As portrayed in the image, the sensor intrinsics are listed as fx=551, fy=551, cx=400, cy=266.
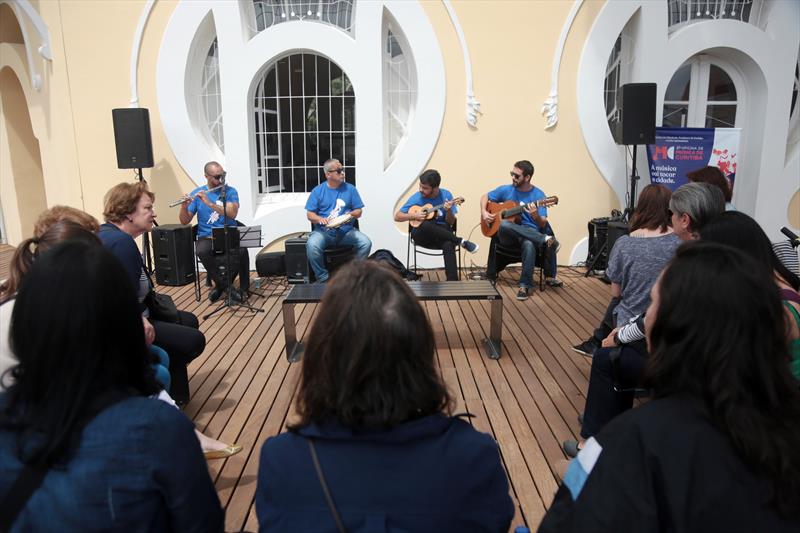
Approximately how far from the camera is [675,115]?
6.36 metres

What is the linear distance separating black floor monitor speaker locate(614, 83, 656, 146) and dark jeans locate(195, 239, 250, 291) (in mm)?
3953

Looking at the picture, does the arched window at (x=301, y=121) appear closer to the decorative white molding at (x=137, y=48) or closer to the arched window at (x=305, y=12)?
the arched window at (x=305, y=12)

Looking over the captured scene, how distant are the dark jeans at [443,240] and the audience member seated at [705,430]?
168 inches

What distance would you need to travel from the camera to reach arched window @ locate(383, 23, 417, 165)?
239 inches

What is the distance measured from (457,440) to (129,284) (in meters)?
0.72

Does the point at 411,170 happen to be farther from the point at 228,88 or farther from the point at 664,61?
the point at 664,61

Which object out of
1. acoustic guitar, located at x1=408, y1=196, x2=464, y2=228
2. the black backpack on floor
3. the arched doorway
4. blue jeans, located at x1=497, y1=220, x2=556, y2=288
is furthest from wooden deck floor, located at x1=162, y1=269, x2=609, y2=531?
the arched doorway

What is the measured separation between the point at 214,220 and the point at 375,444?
465 centimetres

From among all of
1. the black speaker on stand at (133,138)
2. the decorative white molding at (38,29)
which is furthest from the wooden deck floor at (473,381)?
the decorative white molding at (38,29)

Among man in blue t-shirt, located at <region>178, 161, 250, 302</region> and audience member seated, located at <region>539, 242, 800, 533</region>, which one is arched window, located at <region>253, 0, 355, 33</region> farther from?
audience member seated, located at <region>539, 242, 800, 533</region>

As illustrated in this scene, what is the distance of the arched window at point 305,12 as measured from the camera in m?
5.97

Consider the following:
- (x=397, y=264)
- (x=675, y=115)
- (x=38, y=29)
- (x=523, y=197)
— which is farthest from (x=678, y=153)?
(x=38, y=29)

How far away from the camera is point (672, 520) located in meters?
0.95

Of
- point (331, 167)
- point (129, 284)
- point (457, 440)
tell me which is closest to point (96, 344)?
point (129, 284)
